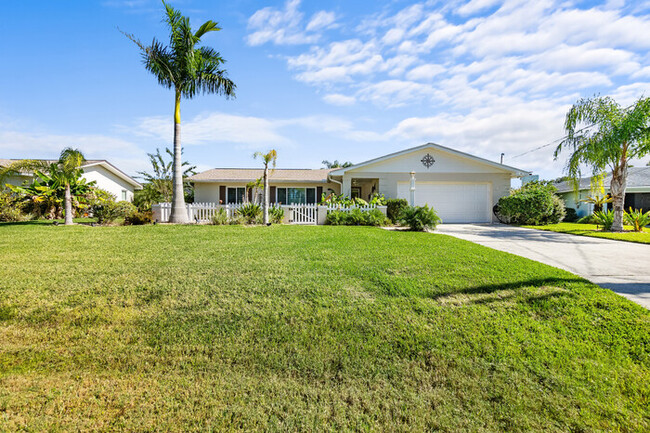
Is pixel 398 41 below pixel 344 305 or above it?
above

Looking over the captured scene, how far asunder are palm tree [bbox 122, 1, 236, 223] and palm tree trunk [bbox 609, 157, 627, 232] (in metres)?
17.5

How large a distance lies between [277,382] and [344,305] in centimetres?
145

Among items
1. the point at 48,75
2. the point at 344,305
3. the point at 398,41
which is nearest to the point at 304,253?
the point at 344,305

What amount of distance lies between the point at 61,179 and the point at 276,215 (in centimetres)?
829

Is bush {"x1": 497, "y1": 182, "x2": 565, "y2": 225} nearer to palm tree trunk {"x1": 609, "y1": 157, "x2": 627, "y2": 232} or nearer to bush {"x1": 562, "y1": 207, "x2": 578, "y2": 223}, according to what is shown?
palm tree trunk {"x1": 609, "y1": 157, "x2": 627, "y2": 232}

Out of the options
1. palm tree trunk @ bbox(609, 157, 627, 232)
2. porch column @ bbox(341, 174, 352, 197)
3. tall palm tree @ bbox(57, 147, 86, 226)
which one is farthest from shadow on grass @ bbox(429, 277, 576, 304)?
tall palm tree @ bbox(57, 147, 86, 226)

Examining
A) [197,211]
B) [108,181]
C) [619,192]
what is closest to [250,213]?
[197,211]

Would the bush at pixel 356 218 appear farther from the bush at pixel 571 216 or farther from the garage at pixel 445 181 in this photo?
the bush at pixel 571 216

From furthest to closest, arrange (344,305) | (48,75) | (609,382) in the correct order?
(48,75) < (344,305) < (609,382)

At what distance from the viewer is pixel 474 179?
16.3m

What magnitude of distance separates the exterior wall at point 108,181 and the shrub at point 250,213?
12872 millimetres

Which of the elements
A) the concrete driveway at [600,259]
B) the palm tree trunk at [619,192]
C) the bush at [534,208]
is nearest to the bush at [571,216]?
the bush at [534,208]

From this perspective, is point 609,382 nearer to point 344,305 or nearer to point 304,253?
point 344,305

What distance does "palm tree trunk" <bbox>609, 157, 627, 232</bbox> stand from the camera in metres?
11.6
